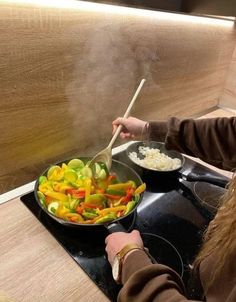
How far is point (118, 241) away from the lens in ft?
2.08

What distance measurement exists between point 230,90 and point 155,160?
950mm

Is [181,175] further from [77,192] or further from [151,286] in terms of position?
[151,286]

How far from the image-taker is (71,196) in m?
0.80

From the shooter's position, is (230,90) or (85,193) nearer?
(85,193)

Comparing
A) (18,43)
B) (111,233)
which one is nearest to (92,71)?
(18,43)

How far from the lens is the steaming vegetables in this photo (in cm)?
74

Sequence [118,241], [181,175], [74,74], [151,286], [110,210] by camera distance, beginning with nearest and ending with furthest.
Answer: [151,286], [118,241], [110,210], [74,74], [181,175]

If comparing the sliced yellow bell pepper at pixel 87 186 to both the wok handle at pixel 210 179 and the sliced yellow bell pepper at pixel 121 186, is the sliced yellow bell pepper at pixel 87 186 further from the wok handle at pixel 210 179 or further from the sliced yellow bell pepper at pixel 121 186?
the wok handle at pixel 210 179

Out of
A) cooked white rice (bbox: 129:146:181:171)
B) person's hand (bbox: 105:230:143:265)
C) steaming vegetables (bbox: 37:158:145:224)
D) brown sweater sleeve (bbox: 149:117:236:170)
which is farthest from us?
cooked white rice (bbox: 129:146:181:171)

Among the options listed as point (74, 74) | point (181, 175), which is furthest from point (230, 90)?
point (74, 74)

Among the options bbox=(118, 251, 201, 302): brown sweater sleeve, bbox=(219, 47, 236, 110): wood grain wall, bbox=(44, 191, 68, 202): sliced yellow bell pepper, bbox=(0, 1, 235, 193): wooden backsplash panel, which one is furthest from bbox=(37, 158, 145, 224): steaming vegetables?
bbox=(219, 47, 236, 110): wood grain wall

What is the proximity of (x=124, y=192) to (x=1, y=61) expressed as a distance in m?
0.46

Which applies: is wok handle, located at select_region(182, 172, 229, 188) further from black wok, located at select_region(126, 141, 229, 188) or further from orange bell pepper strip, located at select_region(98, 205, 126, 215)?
orange bell pepper strip, located at select_region(98, 205, 126, 215)

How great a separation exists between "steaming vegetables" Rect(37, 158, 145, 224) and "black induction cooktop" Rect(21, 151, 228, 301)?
4 centimetres
